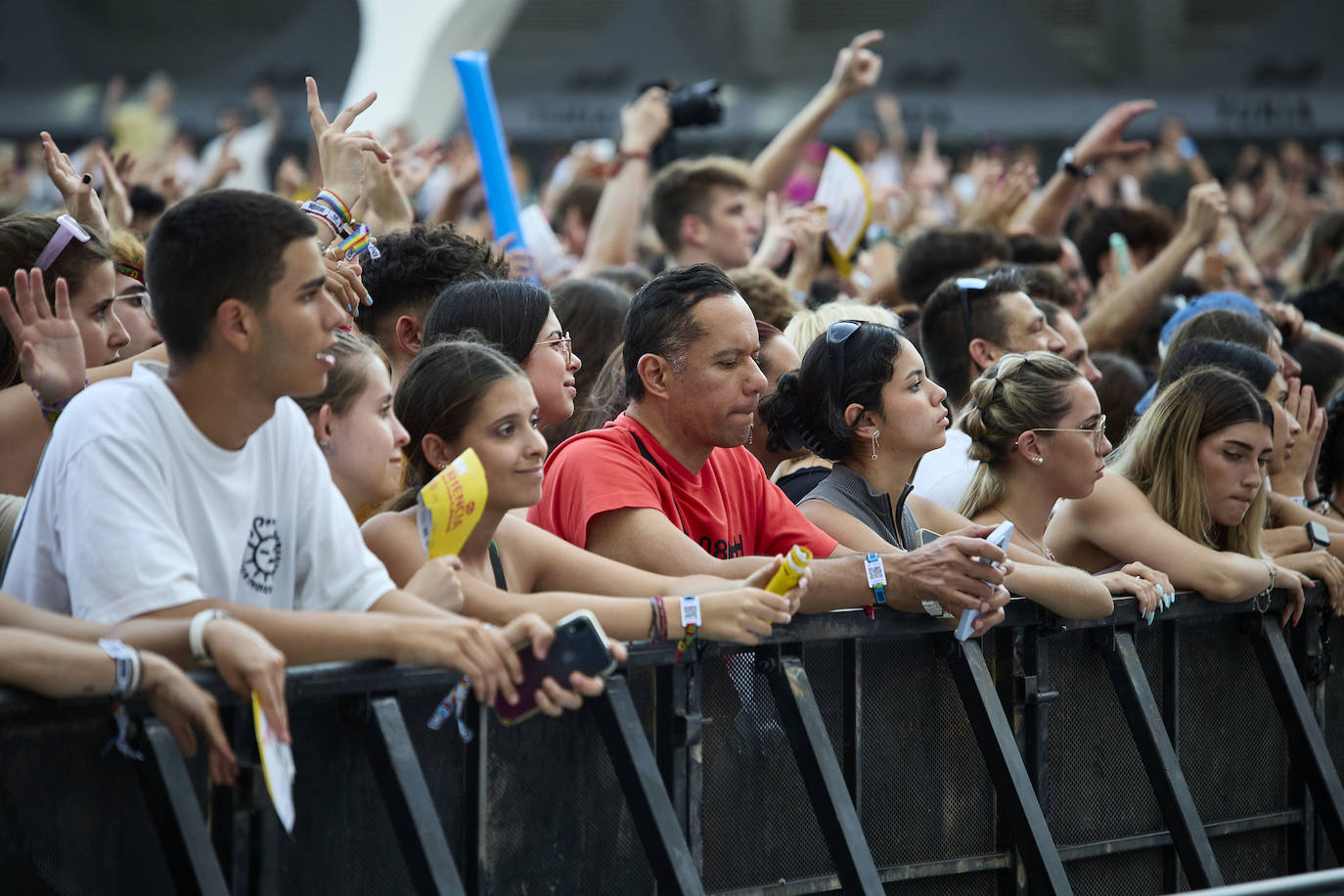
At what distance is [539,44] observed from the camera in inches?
940

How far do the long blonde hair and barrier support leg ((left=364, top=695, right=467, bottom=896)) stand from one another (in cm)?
252

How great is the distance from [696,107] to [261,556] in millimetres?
4026

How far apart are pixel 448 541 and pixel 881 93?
20984 mm

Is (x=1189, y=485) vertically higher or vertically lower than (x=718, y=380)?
lower

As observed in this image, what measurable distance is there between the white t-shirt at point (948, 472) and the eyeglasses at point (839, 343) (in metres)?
0.71

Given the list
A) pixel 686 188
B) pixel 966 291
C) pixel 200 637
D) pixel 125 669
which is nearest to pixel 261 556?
pixel 200 637

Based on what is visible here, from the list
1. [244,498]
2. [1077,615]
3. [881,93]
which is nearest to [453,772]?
[244,498]

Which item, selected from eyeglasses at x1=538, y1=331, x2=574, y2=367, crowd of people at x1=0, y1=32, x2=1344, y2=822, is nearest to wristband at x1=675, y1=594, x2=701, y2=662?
crowd of people at x1=0, y1=32, x2=1344, y2=822

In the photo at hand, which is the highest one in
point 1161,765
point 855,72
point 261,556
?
point 855,72

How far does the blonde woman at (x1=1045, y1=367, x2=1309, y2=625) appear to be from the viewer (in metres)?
4.24

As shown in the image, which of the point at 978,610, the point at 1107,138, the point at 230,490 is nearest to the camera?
the point at 230,490

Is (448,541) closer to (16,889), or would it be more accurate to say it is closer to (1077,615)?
(16,889)

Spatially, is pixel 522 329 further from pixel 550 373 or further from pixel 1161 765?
pixel 1161 765

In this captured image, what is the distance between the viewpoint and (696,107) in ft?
20.5
